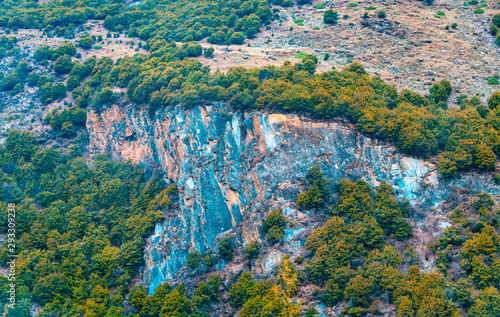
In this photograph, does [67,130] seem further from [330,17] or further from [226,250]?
[330,17]

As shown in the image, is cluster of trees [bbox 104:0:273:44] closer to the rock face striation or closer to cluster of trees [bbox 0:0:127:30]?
cluster of trees [bbox 0:0:127:30]

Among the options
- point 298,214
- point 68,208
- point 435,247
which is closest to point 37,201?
point 68,208

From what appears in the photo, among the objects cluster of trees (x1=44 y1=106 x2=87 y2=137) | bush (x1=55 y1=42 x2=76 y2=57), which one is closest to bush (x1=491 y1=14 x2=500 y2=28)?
cluster of trees (x1=44 y1=106 x2=87 y2=137)

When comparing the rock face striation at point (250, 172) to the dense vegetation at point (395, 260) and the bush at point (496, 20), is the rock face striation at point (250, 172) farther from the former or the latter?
the bush at point (496, 20)

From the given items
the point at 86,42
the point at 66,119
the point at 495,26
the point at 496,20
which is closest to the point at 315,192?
the point at 66,119

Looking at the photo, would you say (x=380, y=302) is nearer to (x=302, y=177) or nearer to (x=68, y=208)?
(x=302, y=177)
